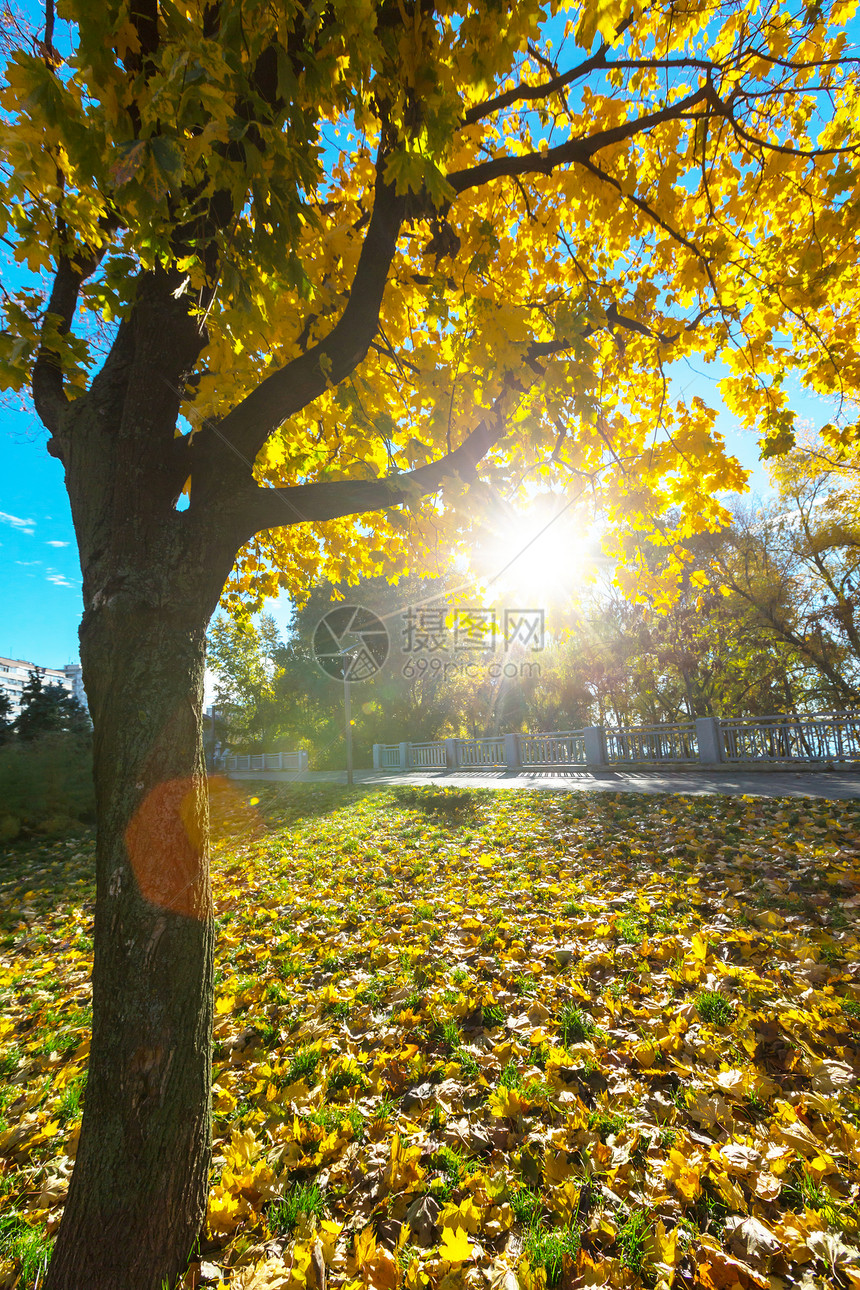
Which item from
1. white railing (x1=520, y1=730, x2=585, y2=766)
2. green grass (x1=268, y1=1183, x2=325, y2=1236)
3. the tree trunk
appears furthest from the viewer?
white railing (x1=520, y1=730, x2=585, y2=766)

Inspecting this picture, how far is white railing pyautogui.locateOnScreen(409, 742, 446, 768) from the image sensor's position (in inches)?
933

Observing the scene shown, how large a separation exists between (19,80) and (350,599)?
30707mm

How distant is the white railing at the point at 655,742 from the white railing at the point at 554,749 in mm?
903

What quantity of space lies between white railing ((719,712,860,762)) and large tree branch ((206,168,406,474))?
39.5ft

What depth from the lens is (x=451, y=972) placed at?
11.0ft

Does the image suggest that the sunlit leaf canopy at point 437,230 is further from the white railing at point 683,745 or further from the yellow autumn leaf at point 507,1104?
the white railing at point 683,745

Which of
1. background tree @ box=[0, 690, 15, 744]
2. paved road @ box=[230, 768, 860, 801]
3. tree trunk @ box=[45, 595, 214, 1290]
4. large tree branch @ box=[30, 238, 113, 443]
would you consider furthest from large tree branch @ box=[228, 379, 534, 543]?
background tree @ box=[0, 690, 15, 744]

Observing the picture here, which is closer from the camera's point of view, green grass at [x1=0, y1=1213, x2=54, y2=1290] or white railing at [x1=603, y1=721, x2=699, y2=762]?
green grass at [x1=0, y1=1213, x2=54, y2=1290]

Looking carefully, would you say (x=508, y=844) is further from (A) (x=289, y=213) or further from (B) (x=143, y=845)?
(A) (x=289, y=213)

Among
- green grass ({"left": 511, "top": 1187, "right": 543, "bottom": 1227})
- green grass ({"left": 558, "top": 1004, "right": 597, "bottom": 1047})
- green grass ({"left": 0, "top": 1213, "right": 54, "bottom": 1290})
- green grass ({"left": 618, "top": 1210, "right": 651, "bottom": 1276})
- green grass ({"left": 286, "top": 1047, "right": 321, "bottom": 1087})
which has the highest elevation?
green grass ({"left": 558, "top": 1004, "right": 597, "bottom": 1047})

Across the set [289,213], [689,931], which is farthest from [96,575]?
[689,931]

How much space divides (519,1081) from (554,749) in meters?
15.3

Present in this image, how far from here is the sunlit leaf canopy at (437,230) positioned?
5.96 ft

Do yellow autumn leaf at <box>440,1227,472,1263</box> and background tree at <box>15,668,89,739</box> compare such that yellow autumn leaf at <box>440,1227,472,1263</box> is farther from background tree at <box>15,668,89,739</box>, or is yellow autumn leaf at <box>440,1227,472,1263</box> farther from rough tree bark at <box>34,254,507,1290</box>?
background tree at <box>15,668,89,739</box>
